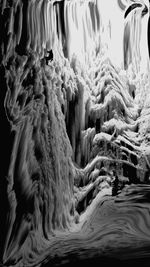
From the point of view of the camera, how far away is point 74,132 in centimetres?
150

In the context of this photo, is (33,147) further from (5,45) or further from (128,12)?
(128,12)

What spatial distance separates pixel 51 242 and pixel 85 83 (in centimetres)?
62

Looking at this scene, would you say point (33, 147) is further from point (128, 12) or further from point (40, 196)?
point (128, 12)

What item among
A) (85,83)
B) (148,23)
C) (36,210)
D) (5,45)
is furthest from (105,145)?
(5,45)

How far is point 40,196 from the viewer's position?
4.83 ft

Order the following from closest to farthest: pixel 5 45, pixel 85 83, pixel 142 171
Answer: pixel 142 171, pixel 85 83, pixel 5 45

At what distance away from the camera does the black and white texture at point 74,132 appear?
139cm

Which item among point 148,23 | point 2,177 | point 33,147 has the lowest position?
point 2,177

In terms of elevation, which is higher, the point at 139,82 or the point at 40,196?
the point at 139,82

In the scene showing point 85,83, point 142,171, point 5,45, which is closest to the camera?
point 142,171

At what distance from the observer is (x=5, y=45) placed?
5.35 ft

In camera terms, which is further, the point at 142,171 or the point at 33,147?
the point at 33,147

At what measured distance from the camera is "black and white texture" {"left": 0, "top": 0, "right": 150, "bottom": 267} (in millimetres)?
1392

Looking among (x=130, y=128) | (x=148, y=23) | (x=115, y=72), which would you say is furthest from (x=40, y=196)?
(x=148, y=23)
